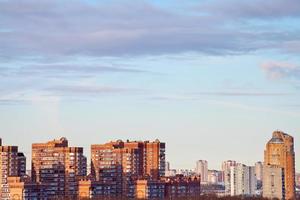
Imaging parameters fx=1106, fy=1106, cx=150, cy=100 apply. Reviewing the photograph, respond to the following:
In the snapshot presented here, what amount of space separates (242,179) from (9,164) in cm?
5770

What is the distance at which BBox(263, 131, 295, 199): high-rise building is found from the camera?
12169 centimetres

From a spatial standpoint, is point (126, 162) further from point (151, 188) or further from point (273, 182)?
point (273, 182)

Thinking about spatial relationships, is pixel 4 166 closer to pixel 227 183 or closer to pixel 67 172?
pixel 67 172

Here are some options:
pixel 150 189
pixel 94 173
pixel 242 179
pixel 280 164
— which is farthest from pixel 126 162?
pixel 242 179

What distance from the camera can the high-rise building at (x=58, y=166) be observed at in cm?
9375

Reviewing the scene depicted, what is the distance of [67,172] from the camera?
9606cm

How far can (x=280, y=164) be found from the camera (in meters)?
126

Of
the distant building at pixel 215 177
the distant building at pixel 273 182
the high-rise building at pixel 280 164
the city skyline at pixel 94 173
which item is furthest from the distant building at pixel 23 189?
the distant building at pixel 215 177

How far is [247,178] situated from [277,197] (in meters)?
30.5

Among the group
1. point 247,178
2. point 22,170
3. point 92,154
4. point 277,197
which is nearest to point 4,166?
point 22,170

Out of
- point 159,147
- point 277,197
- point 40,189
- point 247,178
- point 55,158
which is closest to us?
point 40,189

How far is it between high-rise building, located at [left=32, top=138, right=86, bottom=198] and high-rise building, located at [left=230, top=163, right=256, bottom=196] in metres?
44.8

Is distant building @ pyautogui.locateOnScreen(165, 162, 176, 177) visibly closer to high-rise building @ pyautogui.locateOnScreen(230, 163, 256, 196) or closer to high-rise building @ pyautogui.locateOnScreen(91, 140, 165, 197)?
high-rise building @ pyautogui.locateOnScreen(230, 163, 256, 196)

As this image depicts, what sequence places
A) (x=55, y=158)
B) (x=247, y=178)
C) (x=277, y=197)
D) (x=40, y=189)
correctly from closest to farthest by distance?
(x=40, y=189)
(x=55, y=158)
(x=277, y=197)
(x=247, y=178)
